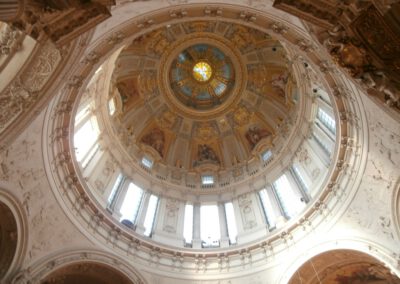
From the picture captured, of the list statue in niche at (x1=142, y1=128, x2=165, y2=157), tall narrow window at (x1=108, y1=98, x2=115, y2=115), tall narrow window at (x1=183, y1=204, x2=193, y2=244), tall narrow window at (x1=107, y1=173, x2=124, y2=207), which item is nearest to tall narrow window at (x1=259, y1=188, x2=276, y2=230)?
tall narrow window at (x1=183, y1=204, x2=193, y2=244)

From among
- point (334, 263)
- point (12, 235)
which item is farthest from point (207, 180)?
point (12, 235)

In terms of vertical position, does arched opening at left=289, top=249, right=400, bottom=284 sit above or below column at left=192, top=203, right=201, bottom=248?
below

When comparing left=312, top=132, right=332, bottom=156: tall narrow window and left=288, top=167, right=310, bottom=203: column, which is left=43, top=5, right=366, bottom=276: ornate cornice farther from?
left=312, top=132, right=332, bottom=156: tall narrow window

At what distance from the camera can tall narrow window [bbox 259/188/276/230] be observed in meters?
17.7

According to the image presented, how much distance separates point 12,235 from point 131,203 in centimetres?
815

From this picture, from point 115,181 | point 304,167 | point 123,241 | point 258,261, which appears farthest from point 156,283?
point 304,167

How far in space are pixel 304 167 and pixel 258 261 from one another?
586 centimetres

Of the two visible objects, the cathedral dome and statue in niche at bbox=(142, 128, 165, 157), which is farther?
statue in niche at bbox=(142, 128, 165, 157)

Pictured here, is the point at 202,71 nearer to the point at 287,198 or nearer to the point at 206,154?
the point at 206,154

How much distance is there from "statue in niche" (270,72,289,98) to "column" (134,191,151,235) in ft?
38.3

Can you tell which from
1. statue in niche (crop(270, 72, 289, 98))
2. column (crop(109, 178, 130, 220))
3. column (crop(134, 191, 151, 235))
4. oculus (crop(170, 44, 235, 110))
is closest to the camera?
column (crop(109, 178, 130, 220))

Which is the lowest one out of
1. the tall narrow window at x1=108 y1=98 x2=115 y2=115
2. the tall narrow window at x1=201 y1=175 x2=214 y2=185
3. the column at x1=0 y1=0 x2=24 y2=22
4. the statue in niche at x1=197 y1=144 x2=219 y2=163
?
the column at x1=0 y1=0 x2=24 y2=22

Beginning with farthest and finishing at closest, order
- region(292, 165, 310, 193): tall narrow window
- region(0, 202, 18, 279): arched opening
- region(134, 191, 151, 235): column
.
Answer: region(292, 165, 310, 193): tall narrow window, region(134, 191, 151, 235): column, region(0, 202, 18, 279): arched opening

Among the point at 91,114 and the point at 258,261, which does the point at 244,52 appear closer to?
the point at 91,114
